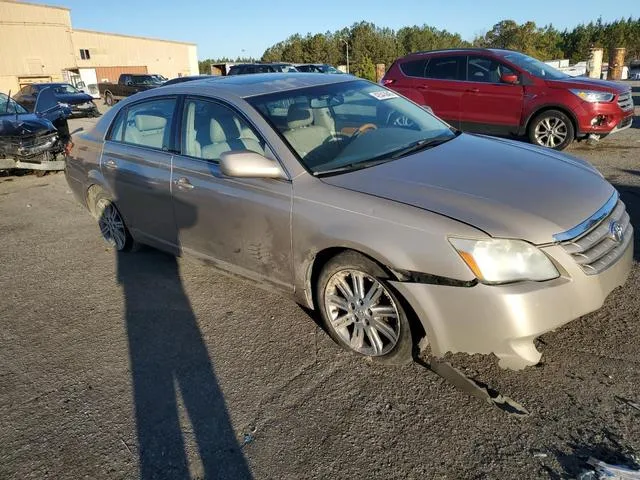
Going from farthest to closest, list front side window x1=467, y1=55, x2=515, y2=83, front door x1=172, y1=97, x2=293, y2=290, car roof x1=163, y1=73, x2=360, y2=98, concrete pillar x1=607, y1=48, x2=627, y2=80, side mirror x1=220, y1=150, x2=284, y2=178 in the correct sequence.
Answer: concrete pillar x1=607, y1=48, x2=627, y2=80 → front side window x1=467, y1=55, x2=515, y2=83 → car roof x1=163, y1=73, x2=360, y2=98 → front door x1=172, y1=97, x2=293, y2=290 → side mirror x1=220, y1=150, x2=284, y2=178

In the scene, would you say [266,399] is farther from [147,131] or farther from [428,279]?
[147,131]

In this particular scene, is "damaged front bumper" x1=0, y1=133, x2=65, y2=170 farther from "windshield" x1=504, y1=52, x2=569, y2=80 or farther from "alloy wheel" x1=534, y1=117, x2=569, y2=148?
"alloy wheel" x1=534, y1=117, x2=569, y2=148

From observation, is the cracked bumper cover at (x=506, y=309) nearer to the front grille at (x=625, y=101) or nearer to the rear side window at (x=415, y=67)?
the front grille at (x=625, y=101)

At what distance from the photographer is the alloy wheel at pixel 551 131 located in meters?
8.19

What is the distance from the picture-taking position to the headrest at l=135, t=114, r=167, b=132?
4.06 metres

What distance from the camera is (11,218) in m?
6.79

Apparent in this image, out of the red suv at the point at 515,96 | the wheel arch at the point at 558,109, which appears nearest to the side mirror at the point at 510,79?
the red suv at the point at 515,96

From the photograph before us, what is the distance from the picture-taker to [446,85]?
9.20 meters

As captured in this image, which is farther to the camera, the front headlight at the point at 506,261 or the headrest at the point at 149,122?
the headrest at the point at 149,122

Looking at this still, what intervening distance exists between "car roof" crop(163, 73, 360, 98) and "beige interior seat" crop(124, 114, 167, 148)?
0.99 ft

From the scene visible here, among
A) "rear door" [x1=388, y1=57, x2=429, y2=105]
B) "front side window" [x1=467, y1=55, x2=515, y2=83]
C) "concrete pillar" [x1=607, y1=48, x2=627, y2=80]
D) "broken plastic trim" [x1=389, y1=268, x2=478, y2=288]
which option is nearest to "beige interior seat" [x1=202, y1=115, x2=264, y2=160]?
"broken plastic trim" [x1=389, y1=268, x2=478, y2=288]

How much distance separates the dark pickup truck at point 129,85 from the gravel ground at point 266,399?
2625 centimetres

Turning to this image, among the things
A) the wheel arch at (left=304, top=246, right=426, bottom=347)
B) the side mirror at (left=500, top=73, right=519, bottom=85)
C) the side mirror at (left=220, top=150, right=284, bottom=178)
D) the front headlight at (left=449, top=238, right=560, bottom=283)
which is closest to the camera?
the front headlight at (left=449, top=238, right=560, bottom=283)

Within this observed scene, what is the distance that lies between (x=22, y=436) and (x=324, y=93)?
9.77 feet
